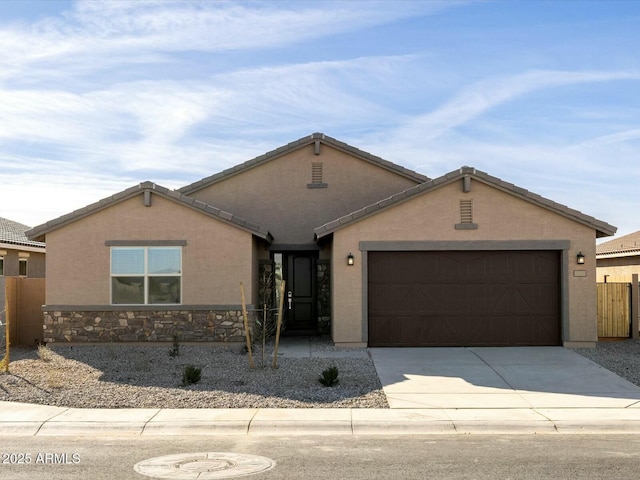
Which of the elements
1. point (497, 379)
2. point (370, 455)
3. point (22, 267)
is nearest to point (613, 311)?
point (497, 379)

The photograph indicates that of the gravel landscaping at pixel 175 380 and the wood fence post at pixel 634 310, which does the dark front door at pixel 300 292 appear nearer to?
the gravel landscaping at pixel 175 380

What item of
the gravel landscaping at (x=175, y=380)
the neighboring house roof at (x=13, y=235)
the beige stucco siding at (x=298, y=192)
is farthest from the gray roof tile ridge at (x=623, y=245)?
the neighboring house roof at (x=13, y=235)

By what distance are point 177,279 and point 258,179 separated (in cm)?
469

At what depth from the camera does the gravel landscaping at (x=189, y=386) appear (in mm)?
10977

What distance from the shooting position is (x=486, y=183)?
15984 millimetres

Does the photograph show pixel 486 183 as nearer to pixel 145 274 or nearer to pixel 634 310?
pixel 634 310

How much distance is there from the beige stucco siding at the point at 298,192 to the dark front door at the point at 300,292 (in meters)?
0.57

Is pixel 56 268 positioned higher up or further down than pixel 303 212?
further down

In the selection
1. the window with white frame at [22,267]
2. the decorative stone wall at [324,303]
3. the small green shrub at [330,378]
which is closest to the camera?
the small green shrub at [330,378]

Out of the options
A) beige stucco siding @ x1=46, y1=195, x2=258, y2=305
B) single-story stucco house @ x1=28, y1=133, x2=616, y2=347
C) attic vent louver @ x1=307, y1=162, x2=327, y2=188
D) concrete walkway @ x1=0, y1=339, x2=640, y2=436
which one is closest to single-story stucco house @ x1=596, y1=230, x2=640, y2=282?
single-story stucco house @ x1=28, y1=133, x2=616, y2=347

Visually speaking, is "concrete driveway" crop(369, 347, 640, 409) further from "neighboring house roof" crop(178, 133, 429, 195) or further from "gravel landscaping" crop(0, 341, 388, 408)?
"neighboring house roof" crop(178, 133, 429, 195)

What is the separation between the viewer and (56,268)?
16609 millimetres

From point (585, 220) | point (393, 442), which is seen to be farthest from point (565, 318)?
point (393, 442)

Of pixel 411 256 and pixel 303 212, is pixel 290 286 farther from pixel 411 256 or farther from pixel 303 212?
pixel 411 256
